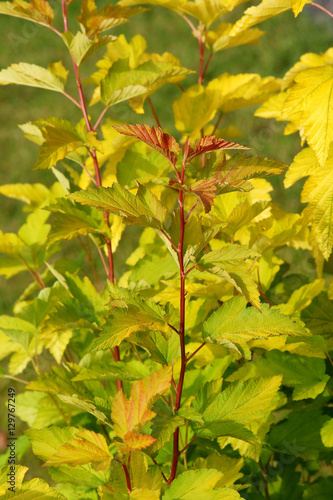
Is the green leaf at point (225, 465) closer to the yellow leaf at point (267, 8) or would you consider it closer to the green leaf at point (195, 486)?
the green leaf at point (195, 486)

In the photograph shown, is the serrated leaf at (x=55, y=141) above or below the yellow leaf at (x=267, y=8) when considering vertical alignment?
below

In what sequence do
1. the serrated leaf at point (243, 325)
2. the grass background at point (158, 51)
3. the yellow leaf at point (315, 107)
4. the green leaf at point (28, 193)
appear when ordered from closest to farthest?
the serrated leaf at point (243, 325) < the yellow leaf at point (315, 107) < the green leaf at point (28, 193) < the grass background at point (158, 51)

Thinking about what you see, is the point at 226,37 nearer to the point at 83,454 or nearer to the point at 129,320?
the point at 129,320

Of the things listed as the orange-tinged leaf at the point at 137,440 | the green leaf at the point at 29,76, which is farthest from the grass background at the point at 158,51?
the orange-tinged leaf at the point at 137,440

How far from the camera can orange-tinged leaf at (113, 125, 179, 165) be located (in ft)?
1.95

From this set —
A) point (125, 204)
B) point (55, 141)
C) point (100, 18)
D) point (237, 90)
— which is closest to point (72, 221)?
point (55, 141)

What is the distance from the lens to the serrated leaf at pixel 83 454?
0.55m

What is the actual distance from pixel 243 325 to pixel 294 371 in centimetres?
22

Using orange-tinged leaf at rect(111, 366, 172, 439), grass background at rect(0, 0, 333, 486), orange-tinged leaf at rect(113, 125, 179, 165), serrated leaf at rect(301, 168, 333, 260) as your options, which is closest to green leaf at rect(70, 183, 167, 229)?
orange-tinged leaf at rect(113, 125, 179, 165)

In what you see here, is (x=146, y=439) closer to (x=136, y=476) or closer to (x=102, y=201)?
A: (x=136, y=476)

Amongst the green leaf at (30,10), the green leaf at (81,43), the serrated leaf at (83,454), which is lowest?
the serrated leaf at (83,454)

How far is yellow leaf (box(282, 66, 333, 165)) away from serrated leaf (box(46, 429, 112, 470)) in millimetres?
467

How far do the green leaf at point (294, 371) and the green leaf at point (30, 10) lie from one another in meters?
0.67

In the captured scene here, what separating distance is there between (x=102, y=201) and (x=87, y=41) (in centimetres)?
38
